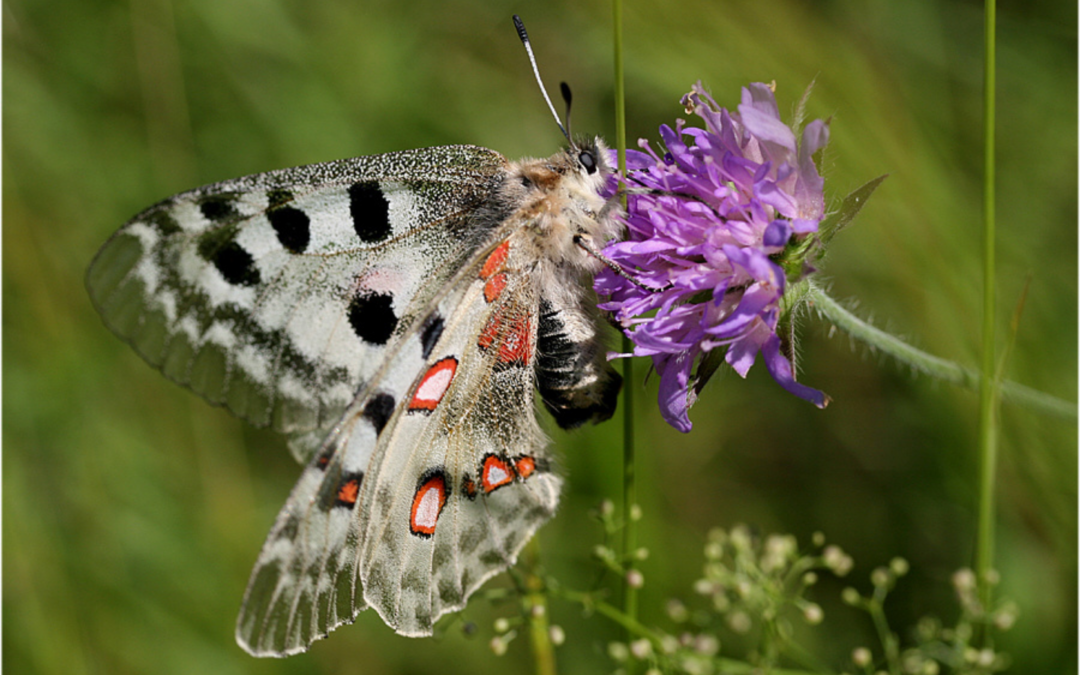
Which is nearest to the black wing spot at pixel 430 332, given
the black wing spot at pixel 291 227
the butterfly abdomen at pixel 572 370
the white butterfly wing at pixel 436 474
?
the white butterfly wing at pixel 436 474

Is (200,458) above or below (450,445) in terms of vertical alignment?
below

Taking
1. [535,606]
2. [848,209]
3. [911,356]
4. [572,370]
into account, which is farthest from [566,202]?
[535,606]

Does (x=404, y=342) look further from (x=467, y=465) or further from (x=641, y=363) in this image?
(x=641, y=363)

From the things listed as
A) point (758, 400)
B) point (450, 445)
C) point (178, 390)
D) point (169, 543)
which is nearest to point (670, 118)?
point (758, 400)

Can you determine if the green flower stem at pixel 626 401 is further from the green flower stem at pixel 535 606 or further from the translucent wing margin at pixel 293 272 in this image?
the translucent wing margin at pixel 293 272

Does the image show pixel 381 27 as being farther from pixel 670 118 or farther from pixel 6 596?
pixel 6 596

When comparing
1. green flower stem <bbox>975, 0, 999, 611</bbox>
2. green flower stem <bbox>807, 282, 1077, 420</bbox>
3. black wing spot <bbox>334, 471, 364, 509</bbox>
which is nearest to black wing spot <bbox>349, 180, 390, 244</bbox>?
black wing spot <bbox>334, 471, 364, 509</bbox>

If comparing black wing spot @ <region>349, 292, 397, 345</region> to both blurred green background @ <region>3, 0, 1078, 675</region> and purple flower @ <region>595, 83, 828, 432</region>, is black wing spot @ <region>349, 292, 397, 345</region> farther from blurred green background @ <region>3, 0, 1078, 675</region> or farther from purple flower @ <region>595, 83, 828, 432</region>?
blurred green background @ <region>3, 0, 1078, 675</region>
